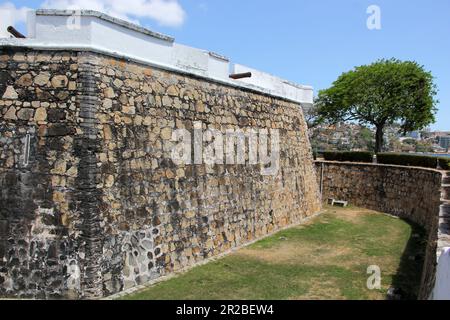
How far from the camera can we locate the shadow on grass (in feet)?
25.2

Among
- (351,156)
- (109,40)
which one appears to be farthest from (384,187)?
(109,40)

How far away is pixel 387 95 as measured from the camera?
33.0m

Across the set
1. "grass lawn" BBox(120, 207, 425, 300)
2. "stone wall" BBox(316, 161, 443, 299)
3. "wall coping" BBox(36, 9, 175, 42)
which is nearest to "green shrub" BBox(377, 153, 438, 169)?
"stone wall" BBox(316, 161, 443, 299)

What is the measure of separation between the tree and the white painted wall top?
1020 inches

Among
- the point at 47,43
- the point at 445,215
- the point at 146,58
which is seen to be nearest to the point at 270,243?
the point at 445,215

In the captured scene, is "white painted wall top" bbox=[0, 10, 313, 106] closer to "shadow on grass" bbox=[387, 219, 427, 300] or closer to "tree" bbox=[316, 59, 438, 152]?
"shadow on grass" bbox=[387, 219, 427, 300]

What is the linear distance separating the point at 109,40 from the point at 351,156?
18.4 m

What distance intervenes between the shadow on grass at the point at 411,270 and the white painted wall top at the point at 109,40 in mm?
5979

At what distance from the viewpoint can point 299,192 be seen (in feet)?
50.2

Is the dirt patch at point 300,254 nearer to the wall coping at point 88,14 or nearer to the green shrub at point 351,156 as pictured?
the wall coping at point 88,14

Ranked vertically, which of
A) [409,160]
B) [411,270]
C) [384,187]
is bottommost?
[411,270]

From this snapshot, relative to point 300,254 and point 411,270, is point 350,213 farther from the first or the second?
point 411,270

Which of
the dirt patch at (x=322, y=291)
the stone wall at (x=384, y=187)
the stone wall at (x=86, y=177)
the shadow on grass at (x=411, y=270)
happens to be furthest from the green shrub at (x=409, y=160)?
the stone wall at (x=86, y=177)
